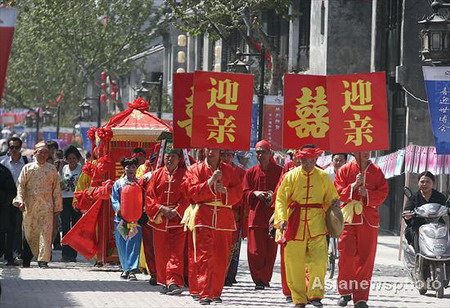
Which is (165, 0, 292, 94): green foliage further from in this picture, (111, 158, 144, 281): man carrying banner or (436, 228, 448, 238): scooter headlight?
(436, 228, 448, 238): scooter headlight

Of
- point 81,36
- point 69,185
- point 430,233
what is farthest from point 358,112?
point 81,36

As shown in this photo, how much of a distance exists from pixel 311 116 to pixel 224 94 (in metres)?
1.10

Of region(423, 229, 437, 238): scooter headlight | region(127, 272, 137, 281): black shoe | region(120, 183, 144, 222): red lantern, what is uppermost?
region(120, 183, 144, 222): red lantern

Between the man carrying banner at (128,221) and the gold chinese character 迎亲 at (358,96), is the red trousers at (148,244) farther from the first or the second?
the gold chinese character 迎亲 at (358,96)

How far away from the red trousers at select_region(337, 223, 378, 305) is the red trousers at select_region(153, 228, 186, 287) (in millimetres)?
2152

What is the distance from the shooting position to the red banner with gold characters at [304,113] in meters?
17.0

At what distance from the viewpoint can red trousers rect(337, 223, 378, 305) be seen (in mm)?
15734

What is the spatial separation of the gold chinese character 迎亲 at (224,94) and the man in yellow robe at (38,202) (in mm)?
4844

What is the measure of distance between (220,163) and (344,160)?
3.57 meters

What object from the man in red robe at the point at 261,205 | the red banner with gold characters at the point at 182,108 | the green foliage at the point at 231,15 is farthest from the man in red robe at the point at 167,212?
the green foliage at the point at 231,15

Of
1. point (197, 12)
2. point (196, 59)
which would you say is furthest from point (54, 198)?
point (196, 59)

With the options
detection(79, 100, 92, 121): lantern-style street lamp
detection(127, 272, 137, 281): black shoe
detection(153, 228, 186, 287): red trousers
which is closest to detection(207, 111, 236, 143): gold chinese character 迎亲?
detection(153, 228, 186, 287): red trousers

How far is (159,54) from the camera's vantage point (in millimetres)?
71688

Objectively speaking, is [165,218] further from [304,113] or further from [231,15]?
[231,15]
